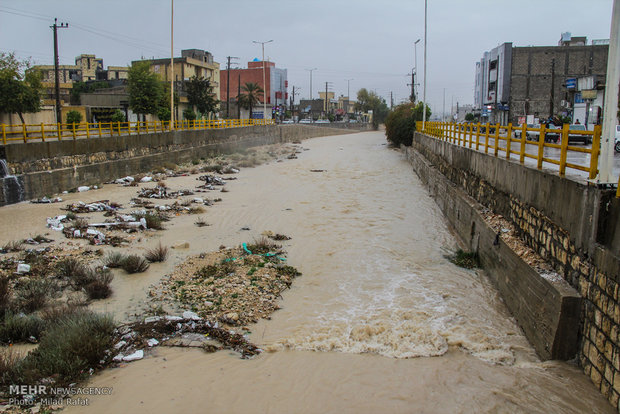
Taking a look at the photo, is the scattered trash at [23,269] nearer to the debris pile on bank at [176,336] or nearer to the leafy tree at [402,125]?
the debris pile on bank at [176,336]

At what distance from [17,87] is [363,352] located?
33142 millimetres

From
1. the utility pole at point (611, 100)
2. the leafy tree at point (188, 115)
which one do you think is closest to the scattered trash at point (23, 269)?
the utility pole at point (611, 100)

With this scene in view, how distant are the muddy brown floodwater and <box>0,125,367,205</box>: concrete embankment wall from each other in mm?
4696

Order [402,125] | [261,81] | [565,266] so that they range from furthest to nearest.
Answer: [261,81], [402,125], [565,266]

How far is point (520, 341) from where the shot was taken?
24.9 feet

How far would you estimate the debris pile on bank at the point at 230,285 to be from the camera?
8.41 metres

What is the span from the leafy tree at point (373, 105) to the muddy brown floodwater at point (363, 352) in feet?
395

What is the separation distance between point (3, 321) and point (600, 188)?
28.5 ft

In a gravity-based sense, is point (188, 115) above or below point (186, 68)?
below

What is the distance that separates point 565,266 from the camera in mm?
7082

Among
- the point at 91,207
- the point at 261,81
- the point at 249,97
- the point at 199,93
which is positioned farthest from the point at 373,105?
the point at 91,207

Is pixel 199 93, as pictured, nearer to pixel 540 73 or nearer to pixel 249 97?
pixel 249 97

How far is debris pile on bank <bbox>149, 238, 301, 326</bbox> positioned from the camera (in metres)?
8.41

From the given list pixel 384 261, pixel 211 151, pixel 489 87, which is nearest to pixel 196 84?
pixel 211 151
